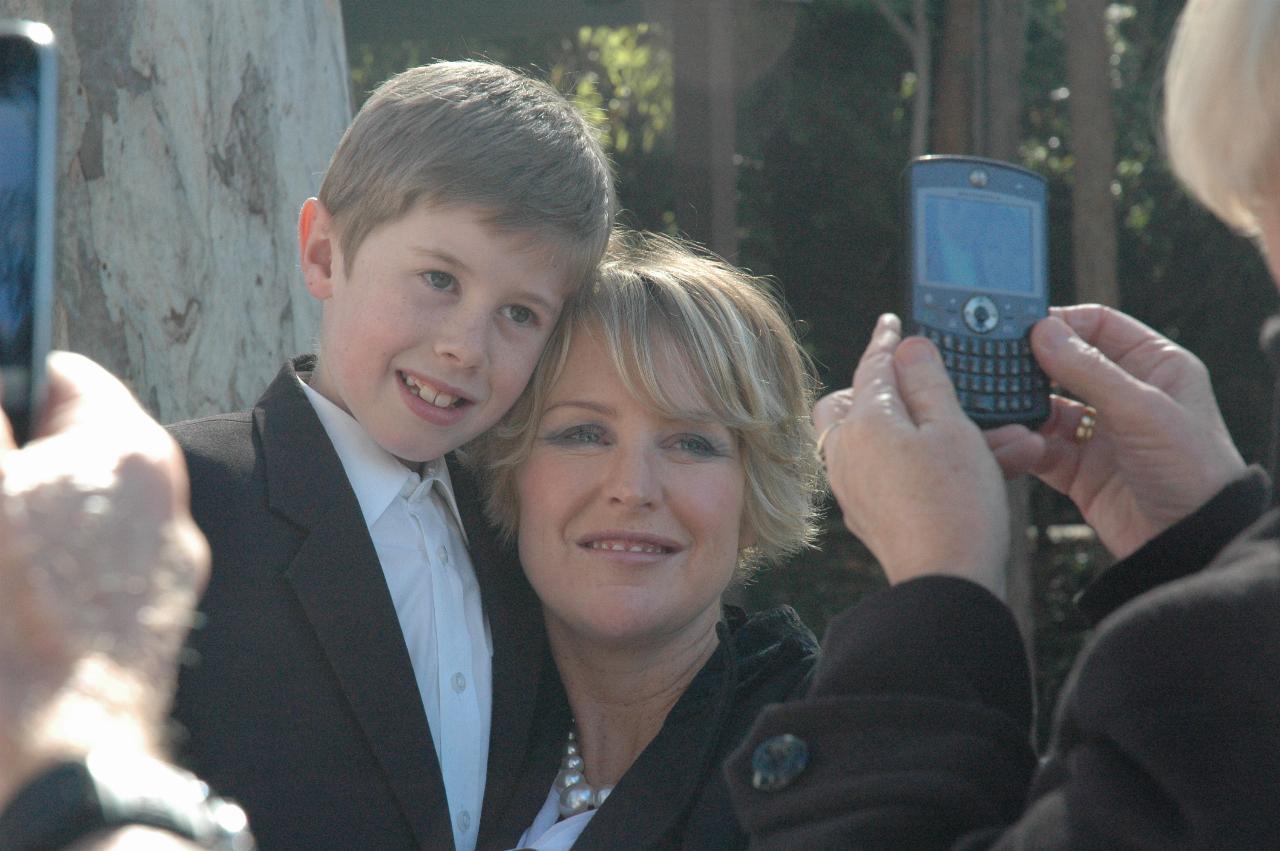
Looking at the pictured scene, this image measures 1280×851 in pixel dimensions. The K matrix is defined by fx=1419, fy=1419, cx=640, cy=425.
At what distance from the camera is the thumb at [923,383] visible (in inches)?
65.7

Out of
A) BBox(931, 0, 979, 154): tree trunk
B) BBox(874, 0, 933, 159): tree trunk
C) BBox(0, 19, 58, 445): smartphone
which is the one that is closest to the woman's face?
→ BBox(0, 19, 58, 445): smartphone

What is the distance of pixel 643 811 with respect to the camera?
2.21 meters

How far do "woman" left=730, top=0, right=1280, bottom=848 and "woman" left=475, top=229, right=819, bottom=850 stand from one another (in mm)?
639

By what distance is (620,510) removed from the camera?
7.98 feet

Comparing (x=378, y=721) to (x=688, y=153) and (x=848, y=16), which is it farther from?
(x=848, y=16)

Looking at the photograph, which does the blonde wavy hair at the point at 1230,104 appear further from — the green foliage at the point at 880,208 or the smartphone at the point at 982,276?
the green foliage at the point at 880,208

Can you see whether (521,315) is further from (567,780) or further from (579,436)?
(567,780)

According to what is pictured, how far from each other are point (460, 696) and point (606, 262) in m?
0.87

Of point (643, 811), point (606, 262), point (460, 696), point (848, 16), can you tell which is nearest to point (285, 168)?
point (606, 262)

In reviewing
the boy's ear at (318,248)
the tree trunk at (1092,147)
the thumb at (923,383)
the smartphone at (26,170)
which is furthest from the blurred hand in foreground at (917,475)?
the tree trunk at (1092,147)

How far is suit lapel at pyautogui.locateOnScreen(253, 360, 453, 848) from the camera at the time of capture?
2.07 meters

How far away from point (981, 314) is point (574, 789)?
102 cm

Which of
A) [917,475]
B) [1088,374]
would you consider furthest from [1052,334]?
[917,475]

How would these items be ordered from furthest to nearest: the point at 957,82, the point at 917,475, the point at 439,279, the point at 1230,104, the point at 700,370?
the point at 957,82 < the point at 700,370 < the point at 439,279 < the point at 917,475 < the point at 1230,104
